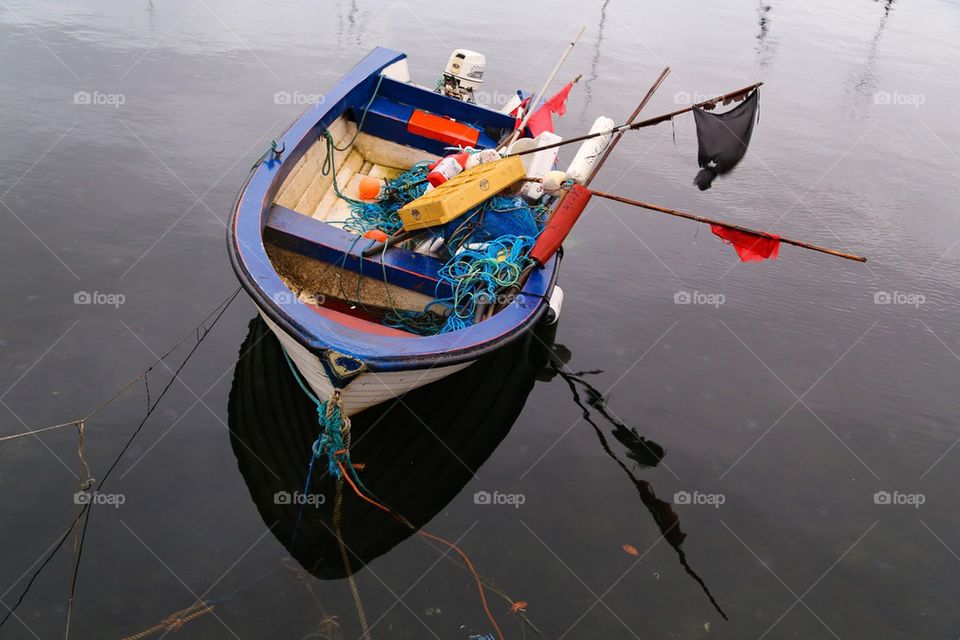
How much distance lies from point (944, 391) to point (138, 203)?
34.9ft

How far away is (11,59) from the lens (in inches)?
542

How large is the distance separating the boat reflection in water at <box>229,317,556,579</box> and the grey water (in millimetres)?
112

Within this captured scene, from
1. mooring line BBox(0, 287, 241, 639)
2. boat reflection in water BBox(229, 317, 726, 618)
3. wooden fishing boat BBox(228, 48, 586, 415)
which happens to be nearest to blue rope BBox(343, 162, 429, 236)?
wooden fishing boat BBox(228, 48, 586, 415)

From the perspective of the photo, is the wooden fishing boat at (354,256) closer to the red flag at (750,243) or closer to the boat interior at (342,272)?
the boat interior at (342,272)

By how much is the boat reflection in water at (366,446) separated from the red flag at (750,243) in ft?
8.56

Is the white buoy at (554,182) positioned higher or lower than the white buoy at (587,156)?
lower

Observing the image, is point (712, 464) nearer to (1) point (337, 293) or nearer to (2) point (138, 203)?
(1) point (337, 293)

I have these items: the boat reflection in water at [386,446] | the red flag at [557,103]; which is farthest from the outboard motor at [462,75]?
the boat reflection in water at [386,446]

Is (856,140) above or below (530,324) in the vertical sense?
below

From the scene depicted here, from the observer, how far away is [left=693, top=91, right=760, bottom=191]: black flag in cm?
789

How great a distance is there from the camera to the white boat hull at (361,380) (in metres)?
6.04

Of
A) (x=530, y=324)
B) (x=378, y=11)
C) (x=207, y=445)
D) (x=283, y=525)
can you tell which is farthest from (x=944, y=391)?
(x=378, y=11)

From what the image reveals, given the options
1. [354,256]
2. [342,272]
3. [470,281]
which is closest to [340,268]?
[342,272]

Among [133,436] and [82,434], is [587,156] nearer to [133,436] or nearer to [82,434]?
[133,436]
